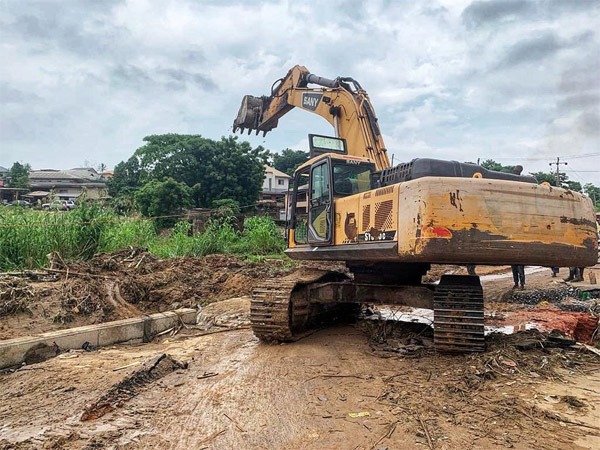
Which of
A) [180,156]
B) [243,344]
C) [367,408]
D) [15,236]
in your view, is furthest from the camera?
[180,156]

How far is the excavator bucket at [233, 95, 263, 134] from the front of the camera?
11.5m

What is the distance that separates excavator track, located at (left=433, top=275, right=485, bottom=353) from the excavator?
0.03ft

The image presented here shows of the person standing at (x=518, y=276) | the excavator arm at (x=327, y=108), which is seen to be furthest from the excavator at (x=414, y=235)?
the person standing at (x=518, y=276)

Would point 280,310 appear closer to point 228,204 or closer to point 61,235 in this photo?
point 61,235

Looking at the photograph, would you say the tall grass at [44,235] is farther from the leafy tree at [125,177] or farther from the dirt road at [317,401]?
the leafy tree at [125,177]

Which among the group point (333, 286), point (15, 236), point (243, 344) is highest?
point (15, 236)

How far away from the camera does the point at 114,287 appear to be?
7.88m

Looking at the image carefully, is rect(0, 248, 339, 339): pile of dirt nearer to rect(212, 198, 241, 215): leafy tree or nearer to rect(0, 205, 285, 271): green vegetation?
rect(0, 205, 285, 271): green vegetation

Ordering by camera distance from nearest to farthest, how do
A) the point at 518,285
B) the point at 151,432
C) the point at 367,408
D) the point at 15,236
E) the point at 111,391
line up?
the point at 151,432 < the point at 367,408 < the point at 111,391 < the point at 15,236 < the point at 518,285

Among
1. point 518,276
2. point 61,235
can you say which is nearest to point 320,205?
point 61,235

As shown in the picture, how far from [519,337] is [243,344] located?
3260mm

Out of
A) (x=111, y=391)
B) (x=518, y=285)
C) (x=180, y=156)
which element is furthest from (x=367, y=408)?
(x=180, y=156)

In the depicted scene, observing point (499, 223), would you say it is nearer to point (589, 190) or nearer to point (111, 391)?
point (111, 391)

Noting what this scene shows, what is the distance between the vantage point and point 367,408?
3656 millimetres
